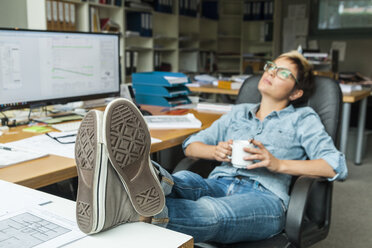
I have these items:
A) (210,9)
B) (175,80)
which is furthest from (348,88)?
(210,9)

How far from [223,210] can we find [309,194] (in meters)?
0.30

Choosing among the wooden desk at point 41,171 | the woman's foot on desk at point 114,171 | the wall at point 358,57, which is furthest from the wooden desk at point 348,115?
the woman's foot on desk at point 114,171

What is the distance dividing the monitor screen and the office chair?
0.74 m

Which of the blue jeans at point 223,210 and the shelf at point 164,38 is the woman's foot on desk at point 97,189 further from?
the shelf at point 164,38

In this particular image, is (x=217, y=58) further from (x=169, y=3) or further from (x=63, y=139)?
(x=63, y=139)

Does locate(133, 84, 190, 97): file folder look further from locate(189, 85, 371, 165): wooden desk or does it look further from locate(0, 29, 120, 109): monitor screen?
locate(189, 85, 371, 165): wooden desk

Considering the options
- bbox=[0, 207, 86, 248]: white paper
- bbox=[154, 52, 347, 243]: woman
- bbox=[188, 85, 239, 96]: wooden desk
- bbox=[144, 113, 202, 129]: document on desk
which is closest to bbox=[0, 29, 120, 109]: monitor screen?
bbox=[144, 113, 202, 129]: document on desk

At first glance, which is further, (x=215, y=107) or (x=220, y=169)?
(x=215, y=107)

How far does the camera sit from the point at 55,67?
185cm

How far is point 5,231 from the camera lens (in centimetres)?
70

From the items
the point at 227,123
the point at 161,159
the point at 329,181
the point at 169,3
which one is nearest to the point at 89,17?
the point at 169,3

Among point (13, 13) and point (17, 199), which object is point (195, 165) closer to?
point (17, 199)

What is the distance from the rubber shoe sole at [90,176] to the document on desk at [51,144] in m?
0.43

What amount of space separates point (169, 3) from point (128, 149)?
454 centimetres
